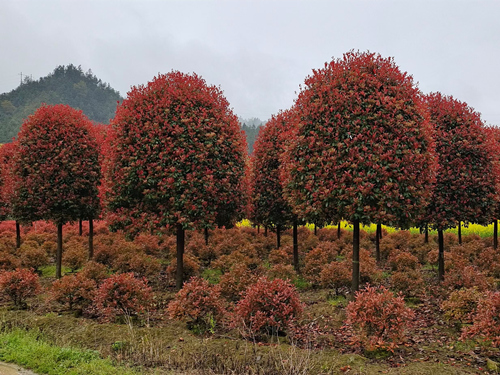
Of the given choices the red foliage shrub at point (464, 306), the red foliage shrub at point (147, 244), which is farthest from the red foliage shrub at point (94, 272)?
the red foliage shrub at point (464, 306)

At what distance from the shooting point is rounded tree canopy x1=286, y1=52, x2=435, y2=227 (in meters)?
7.41

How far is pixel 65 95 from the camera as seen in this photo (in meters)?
116

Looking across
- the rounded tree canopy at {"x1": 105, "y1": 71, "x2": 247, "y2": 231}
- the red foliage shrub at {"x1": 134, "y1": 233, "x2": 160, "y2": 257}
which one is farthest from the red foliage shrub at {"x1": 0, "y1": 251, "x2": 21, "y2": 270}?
A: the rounded tree canopy at {"x1": 105, "y1": 71, "x2": 247, "y2": 231}

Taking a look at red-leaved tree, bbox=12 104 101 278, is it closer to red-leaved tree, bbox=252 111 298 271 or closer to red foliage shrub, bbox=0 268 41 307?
red foliage shrub, bbox=0 268 41 307

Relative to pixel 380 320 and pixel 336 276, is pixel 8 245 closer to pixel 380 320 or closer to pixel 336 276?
pixel 336 276

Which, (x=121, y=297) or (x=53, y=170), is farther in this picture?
(x=53, y=170)

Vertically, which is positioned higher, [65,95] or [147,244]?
[65,95]

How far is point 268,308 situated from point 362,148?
377cm

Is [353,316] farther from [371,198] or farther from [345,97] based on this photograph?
[345,97]

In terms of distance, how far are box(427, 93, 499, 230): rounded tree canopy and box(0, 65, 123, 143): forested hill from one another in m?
101

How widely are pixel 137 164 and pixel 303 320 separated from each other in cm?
559

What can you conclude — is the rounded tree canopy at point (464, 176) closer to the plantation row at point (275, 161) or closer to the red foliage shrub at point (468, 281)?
the plantation row at point (275, 161)

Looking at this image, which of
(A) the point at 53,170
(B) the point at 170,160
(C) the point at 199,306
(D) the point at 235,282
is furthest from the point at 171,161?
(A) the point at 53,170

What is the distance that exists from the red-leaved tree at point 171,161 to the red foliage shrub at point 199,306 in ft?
7.23
